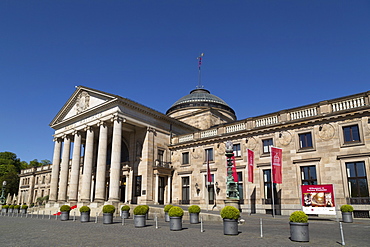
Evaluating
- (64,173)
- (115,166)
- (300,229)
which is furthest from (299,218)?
(64,173)

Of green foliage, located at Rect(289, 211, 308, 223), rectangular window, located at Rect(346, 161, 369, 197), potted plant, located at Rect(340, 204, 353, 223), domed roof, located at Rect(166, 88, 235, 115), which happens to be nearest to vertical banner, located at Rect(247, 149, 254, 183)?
rectangular window, located at Rect(346, 161, 369, 197)

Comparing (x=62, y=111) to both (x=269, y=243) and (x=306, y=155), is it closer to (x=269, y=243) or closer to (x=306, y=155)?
(x=306, y=155)

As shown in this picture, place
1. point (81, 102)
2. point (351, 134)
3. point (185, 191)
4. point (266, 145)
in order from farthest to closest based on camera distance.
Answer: point (81, 102), point (185, 191), point (266, 145), point (351, 134)

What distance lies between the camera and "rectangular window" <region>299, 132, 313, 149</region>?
2692 cm

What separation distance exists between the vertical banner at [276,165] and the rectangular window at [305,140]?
278cm

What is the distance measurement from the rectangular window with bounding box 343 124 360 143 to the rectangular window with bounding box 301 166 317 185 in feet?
12.6

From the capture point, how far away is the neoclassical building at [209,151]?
24.5 m

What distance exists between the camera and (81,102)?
41.4 m

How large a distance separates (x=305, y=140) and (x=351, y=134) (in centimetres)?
394

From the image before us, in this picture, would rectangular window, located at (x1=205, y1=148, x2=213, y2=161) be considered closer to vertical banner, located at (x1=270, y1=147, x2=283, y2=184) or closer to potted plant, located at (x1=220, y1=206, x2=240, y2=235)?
vertical banner, located at (x1=270, y1=147, x2=283, y2=184)

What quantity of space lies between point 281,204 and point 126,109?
21.3m

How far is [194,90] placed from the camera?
61.8m

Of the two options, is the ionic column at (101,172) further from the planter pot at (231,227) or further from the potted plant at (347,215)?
the potted plant at (347,215)

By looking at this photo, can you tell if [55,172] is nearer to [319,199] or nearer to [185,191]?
[185,191]
